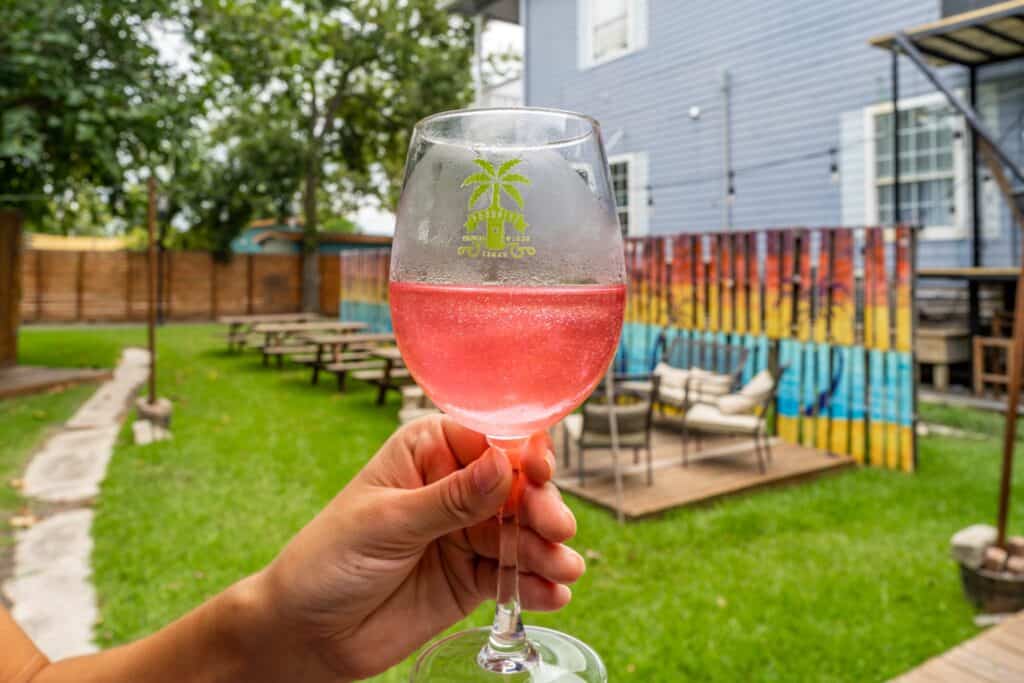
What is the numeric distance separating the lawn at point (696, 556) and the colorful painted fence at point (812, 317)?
1.94 feet

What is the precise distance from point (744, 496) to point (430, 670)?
14.9 feet

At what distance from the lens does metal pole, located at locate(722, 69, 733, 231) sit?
365 inches

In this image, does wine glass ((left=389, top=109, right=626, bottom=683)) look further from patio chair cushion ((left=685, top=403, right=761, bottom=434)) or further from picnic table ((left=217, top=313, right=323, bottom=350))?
picnic table ((left=217, top=313, right=323, bottom=350))

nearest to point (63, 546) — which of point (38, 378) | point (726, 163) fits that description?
point (38, 378)

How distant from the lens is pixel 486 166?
0.65m

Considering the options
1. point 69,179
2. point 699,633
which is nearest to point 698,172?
point 699,633

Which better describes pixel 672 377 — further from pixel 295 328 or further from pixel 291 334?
pixel 291 334

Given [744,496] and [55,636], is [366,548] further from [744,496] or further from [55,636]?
[744,496]

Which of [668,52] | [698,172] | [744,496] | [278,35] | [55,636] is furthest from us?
[698,172]

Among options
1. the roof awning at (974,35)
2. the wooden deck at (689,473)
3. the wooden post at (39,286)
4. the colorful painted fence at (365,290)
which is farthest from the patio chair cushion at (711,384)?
the wooden post at (39,286)

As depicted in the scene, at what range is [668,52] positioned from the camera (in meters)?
8.86

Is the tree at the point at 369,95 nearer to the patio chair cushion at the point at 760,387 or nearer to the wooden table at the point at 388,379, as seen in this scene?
the wooden table at the point at 388,379

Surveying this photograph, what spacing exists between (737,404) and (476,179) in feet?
18.1

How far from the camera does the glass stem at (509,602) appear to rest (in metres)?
0.75
